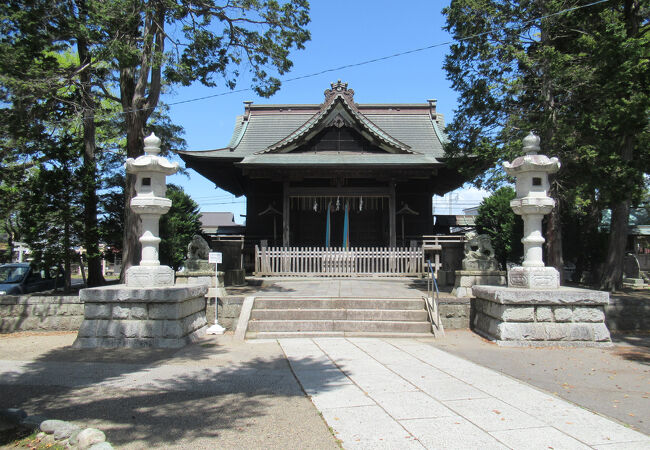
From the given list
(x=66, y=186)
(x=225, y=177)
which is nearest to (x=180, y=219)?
(x=225, y=177)

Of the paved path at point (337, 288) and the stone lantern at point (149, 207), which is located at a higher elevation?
the stone lantern at point (149, 207)

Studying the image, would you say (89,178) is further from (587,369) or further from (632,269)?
(632,269)

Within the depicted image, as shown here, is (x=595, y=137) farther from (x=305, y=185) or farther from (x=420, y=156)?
(x=305, y=185)

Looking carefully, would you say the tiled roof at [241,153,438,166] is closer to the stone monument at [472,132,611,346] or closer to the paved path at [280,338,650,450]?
the stone monument at [472,132,611,346]

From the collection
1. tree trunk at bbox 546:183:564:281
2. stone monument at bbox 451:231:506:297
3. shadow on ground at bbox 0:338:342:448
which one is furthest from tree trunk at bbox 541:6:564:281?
shadow on ground at bbox 0:338:342:448

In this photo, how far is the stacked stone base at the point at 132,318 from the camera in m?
7.50

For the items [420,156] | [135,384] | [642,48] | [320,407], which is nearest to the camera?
[320,407]

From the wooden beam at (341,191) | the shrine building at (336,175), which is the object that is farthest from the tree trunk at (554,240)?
the wooden beam at (341,191)

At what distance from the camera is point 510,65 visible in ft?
36.0

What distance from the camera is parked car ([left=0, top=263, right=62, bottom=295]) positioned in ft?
44.7

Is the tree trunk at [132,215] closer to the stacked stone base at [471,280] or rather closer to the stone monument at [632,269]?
the stacked stone base at [471,280]

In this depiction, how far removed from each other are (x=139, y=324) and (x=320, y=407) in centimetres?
444

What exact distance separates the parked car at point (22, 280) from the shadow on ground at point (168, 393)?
26.8ft

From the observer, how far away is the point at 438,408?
4.44 meters
